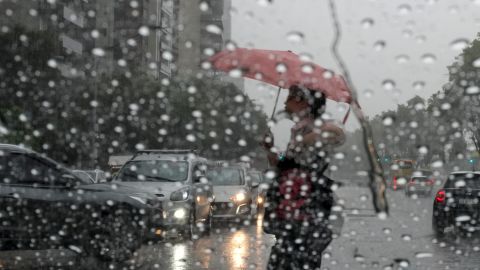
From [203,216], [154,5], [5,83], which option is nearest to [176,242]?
[203,216]

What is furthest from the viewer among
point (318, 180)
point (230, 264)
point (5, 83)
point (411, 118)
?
point (5, 83)

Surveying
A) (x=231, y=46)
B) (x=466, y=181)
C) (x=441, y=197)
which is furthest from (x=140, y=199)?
(x=441, y=197)

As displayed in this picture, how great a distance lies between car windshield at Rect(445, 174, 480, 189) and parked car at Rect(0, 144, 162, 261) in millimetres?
5930

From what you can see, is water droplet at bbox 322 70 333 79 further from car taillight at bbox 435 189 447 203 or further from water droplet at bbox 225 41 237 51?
car taillight at bbox 435 189 447 203

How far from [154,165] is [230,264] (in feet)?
9.52

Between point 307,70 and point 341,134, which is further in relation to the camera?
point 307,70

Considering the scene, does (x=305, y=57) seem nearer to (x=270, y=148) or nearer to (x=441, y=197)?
(x=270, y=148)

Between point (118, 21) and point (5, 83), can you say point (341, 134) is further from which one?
point (118, 21)

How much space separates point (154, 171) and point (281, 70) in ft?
19.8

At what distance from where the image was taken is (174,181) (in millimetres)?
10602

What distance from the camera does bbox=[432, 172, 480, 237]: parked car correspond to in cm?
1167

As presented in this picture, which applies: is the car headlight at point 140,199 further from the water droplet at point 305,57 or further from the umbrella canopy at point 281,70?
the water droplet at point 305,57

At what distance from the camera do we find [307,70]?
473 centimetres

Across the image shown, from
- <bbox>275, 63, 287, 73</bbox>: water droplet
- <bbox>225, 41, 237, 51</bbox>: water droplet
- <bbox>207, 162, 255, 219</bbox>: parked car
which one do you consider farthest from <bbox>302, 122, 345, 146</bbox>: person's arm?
<bbox>207, 162, 255, 219</bbox>: parked car
